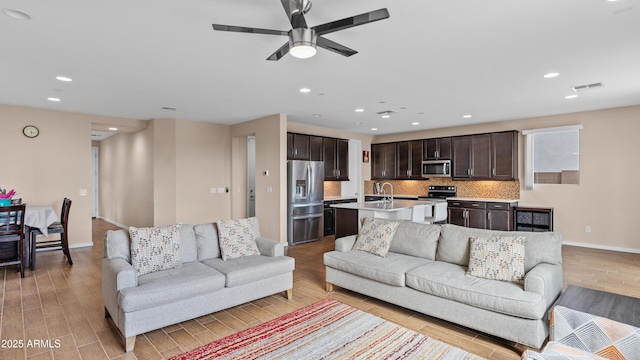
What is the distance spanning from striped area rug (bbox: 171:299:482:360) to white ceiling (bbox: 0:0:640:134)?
2.58 meters

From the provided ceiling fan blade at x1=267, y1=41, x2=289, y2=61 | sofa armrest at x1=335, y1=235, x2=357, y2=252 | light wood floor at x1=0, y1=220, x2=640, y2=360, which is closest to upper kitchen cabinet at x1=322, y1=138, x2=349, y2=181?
light wood floor at x1=0, y1=220, x2=640, y2=360

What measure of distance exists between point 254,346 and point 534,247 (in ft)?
8.50

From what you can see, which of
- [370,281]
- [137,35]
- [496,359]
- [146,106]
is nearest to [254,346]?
[370,281]

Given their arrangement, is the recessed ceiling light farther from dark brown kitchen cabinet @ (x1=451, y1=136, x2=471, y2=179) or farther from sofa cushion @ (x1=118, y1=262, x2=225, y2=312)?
dark brown kitchen cabinet @ (x1=451, y1=136, x2=471, y2=179)

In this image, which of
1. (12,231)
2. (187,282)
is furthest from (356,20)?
(12,231)

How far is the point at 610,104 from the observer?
5.50 m

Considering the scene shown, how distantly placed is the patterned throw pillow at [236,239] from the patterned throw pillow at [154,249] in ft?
1.52

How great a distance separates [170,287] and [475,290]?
254 cm

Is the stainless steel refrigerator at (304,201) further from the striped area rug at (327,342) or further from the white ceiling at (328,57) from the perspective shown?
the striped area rug at (327,342)

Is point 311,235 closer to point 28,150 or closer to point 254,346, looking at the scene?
point 254,346

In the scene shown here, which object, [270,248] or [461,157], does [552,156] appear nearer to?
[461,157]

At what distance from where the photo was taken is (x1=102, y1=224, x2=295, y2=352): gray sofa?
2590 millimetres

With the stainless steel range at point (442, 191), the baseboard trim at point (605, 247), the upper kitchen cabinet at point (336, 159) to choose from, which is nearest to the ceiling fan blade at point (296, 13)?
the upper kitchen cabinet at point (336, 159)

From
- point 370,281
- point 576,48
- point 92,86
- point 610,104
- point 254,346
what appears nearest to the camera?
point 254,346
